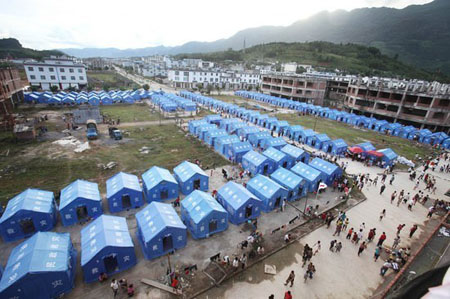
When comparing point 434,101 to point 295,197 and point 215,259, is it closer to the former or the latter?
point 295,197

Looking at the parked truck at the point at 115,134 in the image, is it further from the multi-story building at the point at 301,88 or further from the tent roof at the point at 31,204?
the multi-story building at the point at 301,88

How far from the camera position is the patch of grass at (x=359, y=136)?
4216 centimetres

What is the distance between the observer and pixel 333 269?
54.9ft

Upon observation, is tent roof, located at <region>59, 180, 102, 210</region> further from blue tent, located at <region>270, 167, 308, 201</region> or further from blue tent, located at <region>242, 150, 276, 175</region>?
blue tent, located at <region>270, 167, 308, 201</region>

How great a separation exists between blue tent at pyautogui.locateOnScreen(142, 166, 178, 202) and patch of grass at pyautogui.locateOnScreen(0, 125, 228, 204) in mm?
4949

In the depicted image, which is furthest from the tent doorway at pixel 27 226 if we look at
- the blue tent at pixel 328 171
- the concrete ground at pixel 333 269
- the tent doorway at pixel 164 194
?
the blue tent at pixel 328 171

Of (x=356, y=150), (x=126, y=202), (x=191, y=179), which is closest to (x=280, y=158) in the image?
(x=191, y=179)

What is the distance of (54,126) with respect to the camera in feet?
138

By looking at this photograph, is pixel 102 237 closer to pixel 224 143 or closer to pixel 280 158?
pixel 224 143

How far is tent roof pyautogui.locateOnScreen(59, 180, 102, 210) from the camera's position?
62.1 feet


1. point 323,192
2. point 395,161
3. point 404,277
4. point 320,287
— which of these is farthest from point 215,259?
point 395,161

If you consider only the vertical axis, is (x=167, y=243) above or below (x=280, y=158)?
below

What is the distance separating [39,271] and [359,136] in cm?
5450

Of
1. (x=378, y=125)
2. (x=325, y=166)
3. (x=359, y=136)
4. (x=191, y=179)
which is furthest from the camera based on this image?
(x=378, y=125)
